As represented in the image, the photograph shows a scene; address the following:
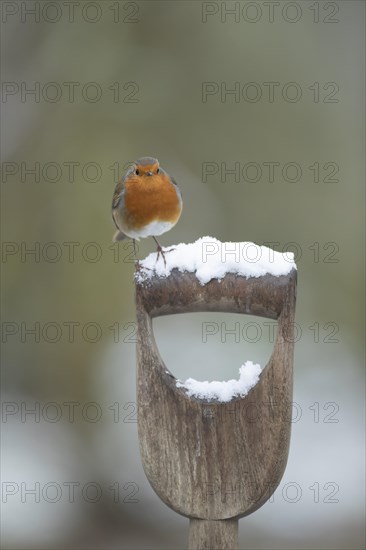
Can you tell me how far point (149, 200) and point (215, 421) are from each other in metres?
1.09

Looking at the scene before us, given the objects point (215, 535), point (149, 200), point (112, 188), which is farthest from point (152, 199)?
point (112, 188)

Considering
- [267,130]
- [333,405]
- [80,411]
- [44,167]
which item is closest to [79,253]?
[44,167]

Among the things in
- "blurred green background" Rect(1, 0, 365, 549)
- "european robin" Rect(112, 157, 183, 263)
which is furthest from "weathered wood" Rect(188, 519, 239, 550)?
"blurred green background" Rect(1, 0, 365, 549)

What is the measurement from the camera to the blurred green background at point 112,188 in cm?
471

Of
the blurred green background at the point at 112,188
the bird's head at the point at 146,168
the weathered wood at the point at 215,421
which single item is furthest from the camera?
the blurred green background at the point at 112,188

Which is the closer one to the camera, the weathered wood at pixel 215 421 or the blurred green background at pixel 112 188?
the weathered wood at pixel 215 421

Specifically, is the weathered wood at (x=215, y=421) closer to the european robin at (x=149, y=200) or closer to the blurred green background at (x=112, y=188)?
the european robin at (x=149, y=200)

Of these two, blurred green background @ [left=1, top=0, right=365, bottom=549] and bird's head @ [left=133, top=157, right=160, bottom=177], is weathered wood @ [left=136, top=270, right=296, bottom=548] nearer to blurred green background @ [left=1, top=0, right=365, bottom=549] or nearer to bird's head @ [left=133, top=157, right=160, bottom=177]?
bird's head @ [left=133, top=157, right=160, bottom=177]

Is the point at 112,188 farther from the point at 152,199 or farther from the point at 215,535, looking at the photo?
the point at 215,535

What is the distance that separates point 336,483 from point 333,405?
1.50ft

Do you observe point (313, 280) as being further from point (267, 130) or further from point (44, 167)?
point (44, 167)

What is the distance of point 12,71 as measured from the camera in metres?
4.71

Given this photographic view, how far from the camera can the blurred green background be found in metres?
4.71

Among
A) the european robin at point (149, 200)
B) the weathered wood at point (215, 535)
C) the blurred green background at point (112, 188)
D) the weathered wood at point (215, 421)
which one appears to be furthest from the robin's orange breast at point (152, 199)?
the blurred green background at point (112, 188)
